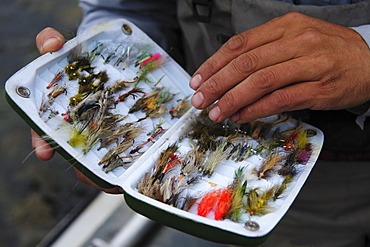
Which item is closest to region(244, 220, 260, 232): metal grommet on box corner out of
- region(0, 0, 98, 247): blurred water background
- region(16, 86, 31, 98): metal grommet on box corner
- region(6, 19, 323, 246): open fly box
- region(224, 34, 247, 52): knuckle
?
region(6, 19, 323, 246): open fly box

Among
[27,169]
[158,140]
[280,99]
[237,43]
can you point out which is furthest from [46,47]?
[27,169]

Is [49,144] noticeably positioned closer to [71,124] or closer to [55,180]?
[71,124]

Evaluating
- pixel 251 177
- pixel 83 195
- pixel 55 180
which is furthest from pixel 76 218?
pixel 251 177

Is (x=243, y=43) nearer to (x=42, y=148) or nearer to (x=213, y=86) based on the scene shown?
(x=213, y=86)

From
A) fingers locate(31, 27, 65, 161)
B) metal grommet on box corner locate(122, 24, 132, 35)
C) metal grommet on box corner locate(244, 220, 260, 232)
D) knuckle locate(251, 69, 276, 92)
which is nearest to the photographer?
metal grommet on box corner locate(244, 220, 260, 232)

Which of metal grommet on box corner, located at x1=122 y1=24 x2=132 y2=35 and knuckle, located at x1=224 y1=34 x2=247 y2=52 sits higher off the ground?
metal grommet on box corner, located at x1=122 y1=24 x2=132 y2=35

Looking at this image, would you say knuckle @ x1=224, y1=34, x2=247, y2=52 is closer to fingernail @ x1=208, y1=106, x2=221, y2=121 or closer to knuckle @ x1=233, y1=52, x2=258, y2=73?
knuckle @ x1=233, y1=52, x2=258, y2=73
